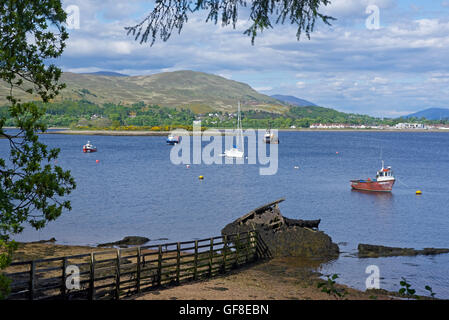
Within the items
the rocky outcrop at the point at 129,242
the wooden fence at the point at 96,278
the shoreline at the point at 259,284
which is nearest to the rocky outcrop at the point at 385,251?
the shoreline at the point at 259,284

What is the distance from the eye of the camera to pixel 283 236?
2953 centimetres

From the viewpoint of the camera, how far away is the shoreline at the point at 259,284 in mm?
18000

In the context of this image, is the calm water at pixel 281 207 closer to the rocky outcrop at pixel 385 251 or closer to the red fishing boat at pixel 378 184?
the rocky outcrop at pixel 385 251

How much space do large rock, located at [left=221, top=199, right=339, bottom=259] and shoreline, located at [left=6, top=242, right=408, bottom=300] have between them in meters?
0.84

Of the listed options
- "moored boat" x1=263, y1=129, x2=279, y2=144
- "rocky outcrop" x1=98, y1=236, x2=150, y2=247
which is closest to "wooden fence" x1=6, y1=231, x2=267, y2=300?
"rocky outcrop" x1=98, y1=236, x2=150, y2=247

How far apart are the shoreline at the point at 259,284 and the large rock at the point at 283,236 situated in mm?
839

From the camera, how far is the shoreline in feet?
59.1

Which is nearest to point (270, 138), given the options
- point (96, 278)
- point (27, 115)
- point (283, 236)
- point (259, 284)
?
point (283, 236)
